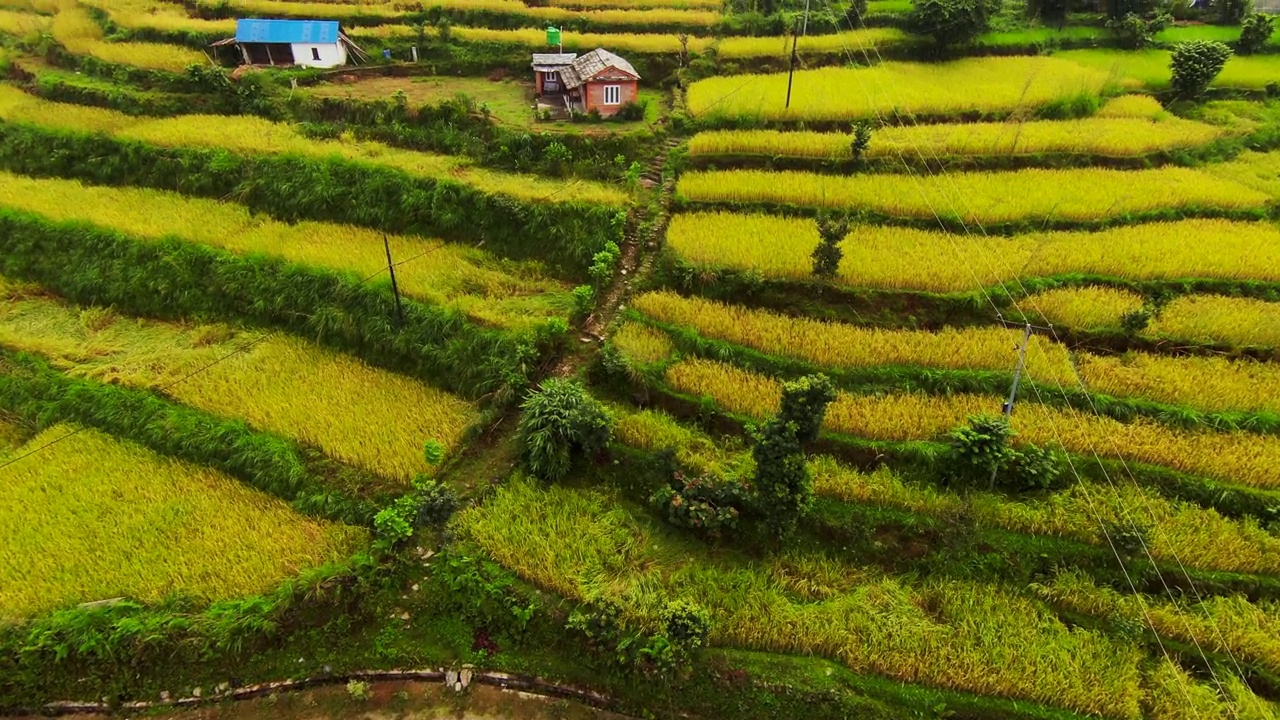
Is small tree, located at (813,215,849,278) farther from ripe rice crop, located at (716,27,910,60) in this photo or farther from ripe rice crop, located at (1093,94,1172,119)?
ripe rice crop, located at (716,27,910,60)

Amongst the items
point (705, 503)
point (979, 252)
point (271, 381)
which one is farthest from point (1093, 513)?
point (271, 381)

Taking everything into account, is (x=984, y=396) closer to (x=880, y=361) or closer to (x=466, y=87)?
(x=880, y=361)

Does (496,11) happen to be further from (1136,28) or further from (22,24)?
(1136,28)

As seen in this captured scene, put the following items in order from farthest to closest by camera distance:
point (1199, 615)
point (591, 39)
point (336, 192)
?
point (591, 39) < point (336, 192) < point (1199, 615)

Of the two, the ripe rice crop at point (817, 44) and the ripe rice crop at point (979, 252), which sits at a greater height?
the ripe rice crop at point (817, 44)

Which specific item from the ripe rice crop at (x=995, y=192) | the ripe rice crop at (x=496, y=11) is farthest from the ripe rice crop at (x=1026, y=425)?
the ripe rice crop at (x=496, y=11)

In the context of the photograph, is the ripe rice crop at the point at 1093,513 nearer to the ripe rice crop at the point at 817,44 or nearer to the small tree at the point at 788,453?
the small tree at the point at 788,453
